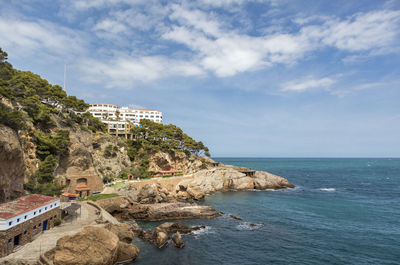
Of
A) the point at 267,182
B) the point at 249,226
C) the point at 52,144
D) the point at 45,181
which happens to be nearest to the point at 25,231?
the point at 45,181

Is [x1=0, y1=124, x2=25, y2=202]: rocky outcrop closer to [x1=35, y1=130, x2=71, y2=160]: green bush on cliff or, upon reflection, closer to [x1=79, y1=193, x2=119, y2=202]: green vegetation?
[x1=35, y1=130, x2=71, y2=160]: green bush on cliff

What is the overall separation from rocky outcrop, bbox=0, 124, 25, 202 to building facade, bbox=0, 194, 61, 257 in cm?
384

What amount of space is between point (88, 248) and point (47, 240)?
6100mm

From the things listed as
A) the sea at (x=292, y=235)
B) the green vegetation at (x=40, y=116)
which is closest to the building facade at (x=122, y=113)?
the green vegetation at (x=40, y=116)

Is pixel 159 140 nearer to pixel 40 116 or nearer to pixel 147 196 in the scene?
pixel 147 196

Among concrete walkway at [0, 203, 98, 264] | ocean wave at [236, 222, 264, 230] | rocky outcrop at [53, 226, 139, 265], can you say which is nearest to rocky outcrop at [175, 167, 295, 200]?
ocean wave at [236, 222, 264, 230]

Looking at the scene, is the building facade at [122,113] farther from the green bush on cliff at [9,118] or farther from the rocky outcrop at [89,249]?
the rocky outcrop at [89,249]

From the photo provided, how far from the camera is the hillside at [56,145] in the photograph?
29109 mm

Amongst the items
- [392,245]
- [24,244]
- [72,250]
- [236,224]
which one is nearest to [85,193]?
[24,244]

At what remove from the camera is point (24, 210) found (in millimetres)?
22219

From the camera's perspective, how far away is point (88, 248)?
21266 millimetres

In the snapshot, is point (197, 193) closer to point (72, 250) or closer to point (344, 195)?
point (72, 250)

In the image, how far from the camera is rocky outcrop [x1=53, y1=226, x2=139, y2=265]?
2017 cm

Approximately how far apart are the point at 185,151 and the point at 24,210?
6461cm
